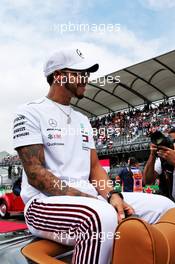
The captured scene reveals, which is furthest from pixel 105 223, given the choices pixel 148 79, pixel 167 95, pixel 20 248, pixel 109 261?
pixel 167 95

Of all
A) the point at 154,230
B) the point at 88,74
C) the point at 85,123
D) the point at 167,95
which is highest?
the point at 167,95

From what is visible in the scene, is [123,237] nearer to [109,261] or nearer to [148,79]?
[109,261]

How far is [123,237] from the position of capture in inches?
44.3

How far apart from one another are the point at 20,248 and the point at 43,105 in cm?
70

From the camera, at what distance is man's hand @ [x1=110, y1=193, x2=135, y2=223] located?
151 centimetres

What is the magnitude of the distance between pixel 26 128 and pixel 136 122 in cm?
2341


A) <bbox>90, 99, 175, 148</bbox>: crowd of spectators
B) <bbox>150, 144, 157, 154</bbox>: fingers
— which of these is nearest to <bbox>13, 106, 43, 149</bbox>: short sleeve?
<bbox>150, 144, 157, 154</bbox>: fingers

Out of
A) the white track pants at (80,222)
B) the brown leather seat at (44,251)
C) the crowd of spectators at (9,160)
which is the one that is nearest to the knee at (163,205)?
the white track pants at (80,222)

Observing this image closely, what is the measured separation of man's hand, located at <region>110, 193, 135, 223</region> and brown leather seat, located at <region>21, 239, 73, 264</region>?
10.3 inches

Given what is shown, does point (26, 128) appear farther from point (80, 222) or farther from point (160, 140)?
point (160, 140)

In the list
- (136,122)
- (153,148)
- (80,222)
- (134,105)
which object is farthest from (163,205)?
(134,105)

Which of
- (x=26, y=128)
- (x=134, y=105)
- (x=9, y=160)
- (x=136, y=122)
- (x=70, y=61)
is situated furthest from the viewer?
(x=9, y=160)

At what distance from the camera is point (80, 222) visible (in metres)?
1.32

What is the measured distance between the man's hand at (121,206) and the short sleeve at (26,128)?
41 cm
